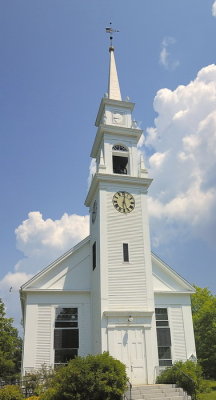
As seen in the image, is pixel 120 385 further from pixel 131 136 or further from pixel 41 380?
pixel 131 136

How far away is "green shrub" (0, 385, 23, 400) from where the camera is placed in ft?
47.5

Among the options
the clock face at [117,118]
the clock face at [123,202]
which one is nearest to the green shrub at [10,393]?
the clock face at [123,202]

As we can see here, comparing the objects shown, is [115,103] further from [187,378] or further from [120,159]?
[187,378]

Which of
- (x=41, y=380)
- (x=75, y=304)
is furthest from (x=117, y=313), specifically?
(x=41, y=380)

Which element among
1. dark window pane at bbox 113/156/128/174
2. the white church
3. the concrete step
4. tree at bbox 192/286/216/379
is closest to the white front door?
the white church

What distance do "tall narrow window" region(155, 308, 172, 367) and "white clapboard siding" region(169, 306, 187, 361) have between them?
0.29 m

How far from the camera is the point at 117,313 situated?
717 inches

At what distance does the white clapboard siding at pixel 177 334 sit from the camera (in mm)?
19969

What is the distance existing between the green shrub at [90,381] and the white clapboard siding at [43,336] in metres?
5.06

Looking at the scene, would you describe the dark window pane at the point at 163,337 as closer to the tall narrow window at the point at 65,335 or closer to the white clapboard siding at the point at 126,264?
the white clapboard siding at the point at 126,264

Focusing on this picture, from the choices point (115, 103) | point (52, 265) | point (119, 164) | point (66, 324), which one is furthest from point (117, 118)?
point (66, 324)

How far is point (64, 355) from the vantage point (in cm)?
1916

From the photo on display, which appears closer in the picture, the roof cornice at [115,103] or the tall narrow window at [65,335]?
the tall narrow window at [65,335]

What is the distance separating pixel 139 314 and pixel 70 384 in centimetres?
610
